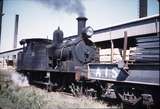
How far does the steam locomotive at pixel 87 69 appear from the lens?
7909mm

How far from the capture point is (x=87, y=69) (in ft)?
36.3

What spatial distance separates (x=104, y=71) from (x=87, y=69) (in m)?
1.62

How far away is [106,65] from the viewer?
9.44 meters

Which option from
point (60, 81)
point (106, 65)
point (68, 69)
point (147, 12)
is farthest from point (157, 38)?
point (147, 12)

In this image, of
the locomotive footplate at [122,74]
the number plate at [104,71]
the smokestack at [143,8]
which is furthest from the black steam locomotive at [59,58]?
the smokestack at [143,8]

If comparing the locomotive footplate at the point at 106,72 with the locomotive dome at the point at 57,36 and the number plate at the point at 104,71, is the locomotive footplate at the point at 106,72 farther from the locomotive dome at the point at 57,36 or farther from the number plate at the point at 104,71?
the locomotive dome at the point at 57,36

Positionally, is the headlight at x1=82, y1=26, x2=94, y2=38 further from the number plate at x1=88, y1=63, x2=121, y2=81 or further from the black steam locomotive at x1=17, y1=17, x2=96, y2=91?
the number plate at x1=88, y1=63, x2=121, y2=81

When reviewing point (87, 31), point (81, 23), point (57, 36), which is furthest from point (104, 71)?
point (57, 36)

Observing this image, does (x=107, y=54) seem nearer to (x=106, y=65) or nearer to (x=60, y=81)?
(x=106, y=65)

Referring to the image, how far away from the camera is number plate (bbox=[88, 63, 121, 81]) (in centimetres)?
895

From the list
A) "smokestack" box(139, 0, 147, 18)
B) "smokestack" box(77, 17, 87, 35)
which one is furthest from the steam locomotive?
"smokestack" box(139, 0, 147, 18)

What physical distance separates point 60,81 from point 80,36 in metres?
2.83

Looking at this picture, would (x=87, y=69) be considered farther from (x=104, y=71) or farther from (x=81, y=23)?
(x=81, y=23)

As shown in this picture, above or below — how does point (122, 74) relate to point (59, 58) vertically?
below
